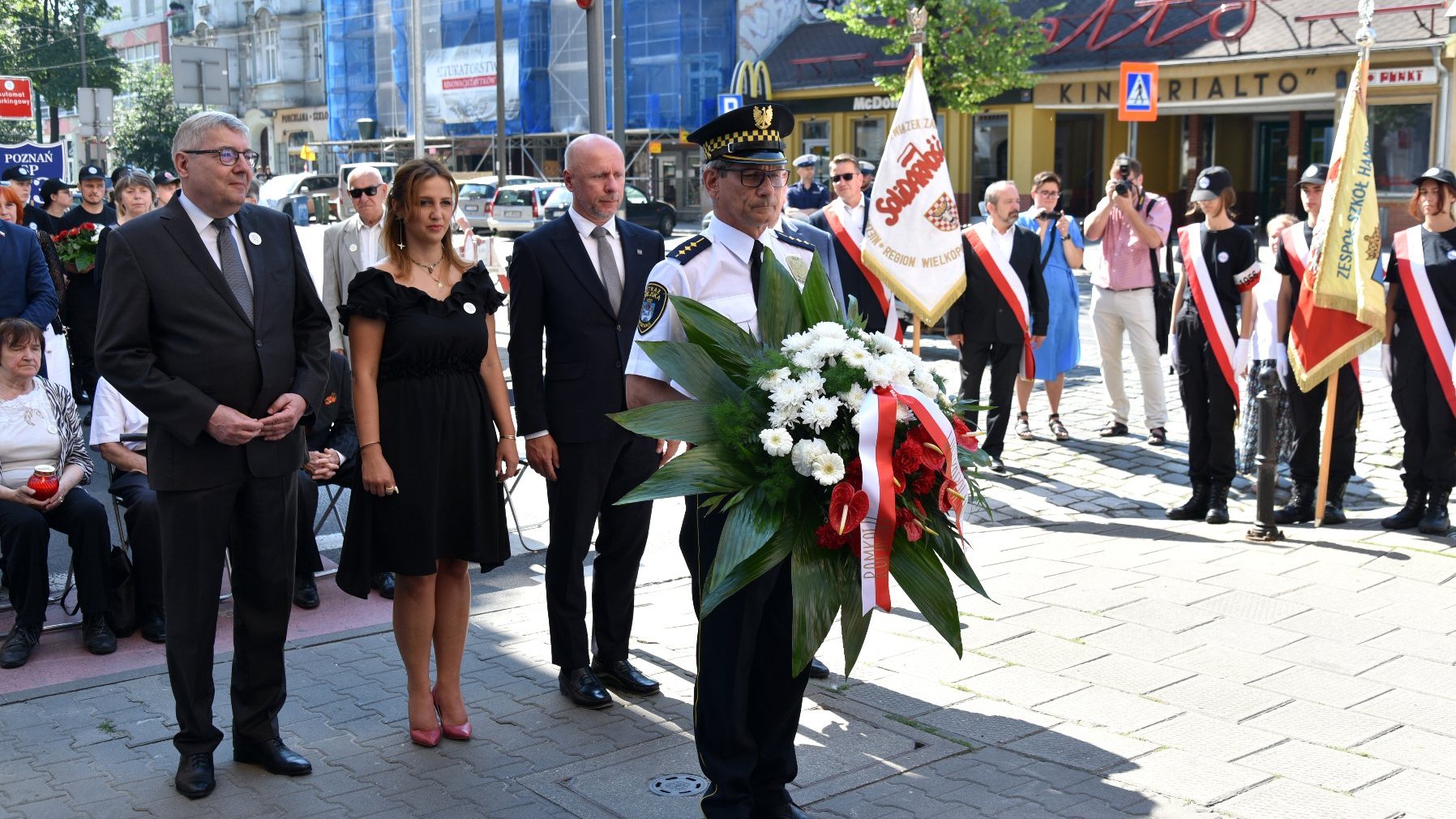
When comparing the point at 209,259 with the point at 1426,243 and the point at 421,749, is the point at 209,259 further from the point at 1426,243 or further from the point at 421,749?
the point at 1426,243

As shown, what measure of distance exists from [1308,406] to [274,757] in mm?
6081

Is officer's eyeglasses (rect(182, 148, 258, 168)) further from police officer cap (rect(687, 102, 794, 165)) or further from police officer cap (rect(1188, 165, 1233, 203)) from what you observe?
police officer cap (rect(1188, 165, 1233, 203))

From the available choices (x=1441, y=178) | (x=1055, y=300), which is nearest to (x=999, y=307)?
(x=1055, y=300)

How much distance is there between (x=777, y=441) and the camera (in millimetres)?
3523

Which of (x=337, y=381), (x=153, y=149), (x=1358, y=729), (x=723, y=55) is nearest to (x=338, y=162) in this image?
(x=153, y=149)

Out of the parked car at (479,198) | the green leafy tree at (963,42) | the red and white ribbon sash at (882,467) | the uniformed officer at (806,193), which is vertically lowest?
the red and white ribbon sash at (882,467)

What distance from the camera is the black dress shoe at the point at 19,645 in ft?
18.9

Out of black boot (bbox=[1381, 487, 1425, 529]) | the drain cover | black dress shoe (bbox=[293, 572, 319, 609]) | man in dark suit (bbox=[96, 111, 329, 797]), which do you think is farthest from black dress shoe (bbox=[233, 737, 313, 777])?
black boot (bbox=[1381, 487, 1425, 529])

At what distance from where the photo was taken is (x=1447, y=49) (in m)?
26.4

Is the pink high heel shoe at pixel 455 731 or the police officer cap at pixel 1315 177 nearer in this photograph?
the pink high heel shoe at pixel 455 731

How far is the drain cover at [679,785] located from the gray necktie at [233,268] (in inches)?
75.5

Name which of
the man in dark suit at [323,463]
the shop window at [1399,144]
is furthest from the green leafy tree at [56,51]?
the man in dark suit at [323,463]

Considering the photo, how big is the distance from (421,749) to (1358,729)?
312cm

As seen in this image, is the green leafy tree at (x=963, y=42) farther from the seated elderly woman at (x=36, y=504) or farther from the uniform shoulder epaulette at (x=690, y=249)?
the uniform shoulder epaulette at (x=690, y=249)
